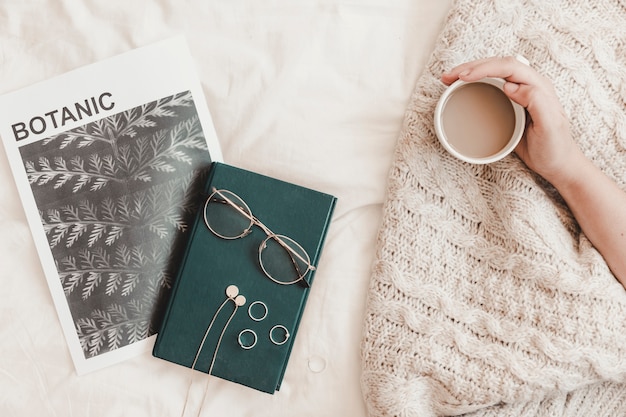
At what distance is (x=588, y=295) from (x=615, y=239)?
0.27 feet

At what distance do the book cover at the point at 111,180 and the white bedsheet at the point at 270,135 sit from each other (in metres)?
0.02

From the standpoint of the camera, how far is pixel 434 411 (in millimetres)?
724

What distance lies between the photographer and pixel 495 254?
2.32ft

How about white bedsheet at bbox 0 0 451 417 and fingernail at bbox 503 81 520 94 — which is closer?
fingernail at bbox 503 81 520 94

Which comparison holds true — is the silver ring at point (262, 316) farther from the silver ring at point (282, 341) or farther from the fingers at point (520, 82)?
the fingers at point (520, 82)

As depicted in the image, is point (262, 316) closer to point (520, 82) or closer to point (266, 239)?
point (266, 239)

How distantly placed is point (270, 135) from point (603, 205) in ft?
1.48

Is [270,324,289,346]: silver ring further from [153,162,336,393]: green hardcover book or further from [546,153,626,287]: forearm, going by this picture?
[546,153,626,287]: forearm

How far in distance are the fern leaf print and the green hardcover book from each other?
47mm

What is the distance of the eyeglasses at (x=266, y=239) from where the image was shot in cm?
72

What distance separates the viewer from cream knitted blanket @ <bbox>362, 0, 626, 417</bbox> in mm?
686

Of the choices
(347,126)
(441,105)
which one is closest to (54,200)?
(347,126)

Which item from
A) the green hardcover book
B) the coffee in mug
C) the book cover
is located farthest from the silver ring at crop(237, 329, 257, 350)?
the coffee in mug

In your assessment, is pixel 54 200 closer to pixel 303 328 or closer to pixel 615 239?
pixel 303 328
